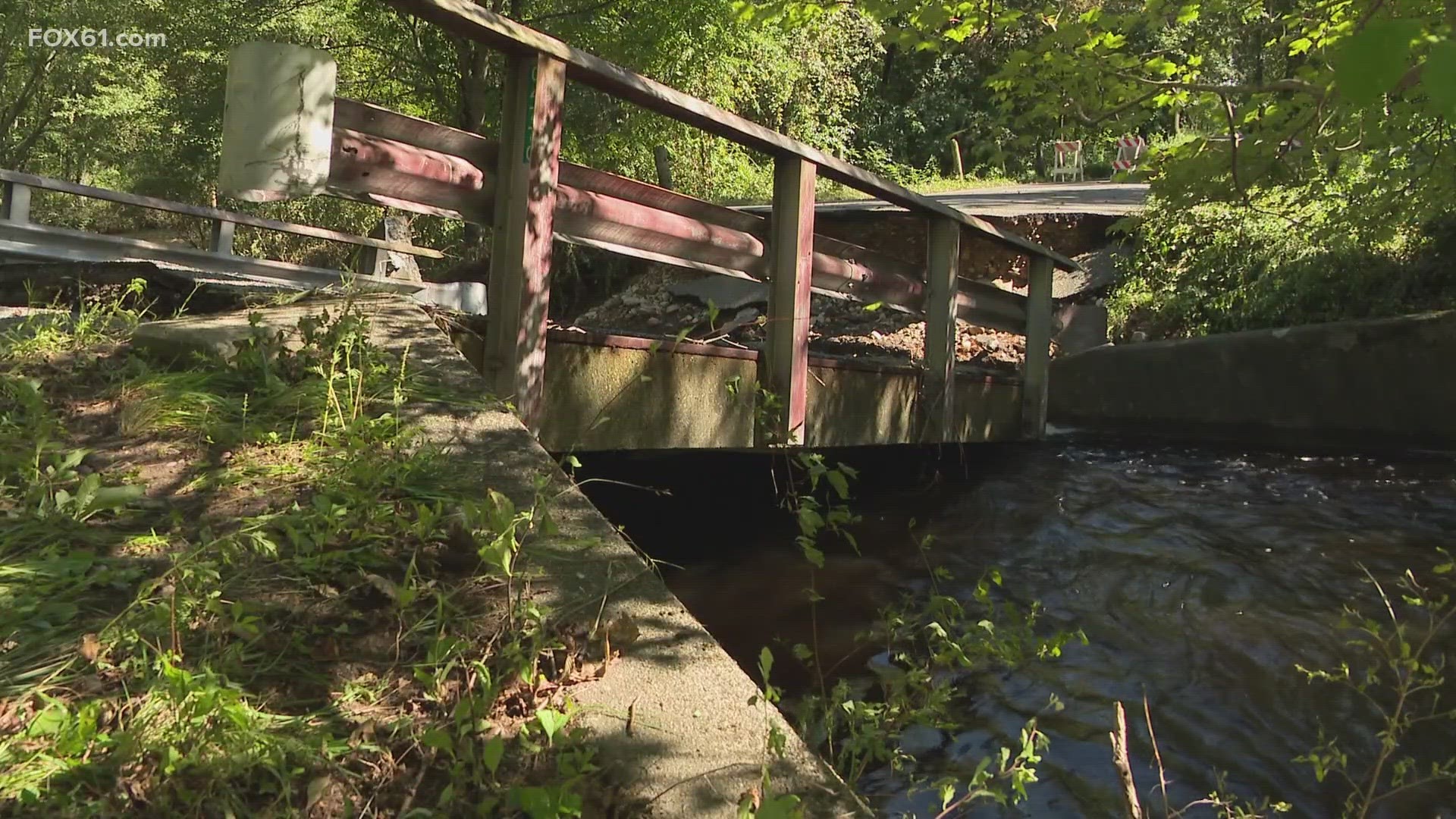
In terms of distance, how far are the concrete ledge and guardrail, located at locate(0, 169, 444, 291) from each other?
16.9ft

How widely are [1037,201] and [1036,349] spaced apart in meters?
8.89

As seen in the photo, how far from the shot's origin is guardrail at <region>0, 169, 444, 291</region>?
845 centimetres

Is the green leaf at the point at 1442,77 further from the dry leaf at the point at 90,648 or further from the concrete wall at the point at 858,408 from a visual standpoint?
the concrete wall at the point at 858,408

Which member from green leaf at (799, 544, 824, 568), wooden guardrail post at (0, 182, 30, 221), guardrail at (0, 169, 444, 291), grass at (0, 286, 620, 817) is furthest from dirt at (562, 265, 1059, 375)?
grass at (0, 286, 620, 817)

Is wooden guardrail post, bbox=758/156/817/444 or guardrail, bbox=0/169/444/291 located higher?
guardrail, bbox=0/169/444/291

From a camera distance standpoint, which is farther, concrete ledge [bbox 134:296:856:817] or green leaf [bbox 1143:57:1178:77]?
green leaf [bbox 1143:57:1178:77]

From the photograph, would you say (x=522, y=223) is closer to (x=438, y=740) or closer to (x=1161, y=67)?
(x=438, y=740)

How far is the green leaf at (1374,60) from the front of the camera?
121cm

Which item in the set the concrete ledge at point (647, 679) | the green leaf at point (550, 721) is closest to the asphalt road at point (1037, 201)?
the concrete ledge at point (647, 679)

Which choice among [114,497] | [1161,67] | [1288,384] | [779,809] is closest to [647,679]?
[779,809]

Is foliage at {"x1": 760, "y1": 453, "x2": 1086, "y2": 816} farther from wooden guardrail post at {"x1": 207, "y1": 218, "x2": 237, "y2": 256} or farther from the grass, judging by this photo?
wooden guardrail post at {"x1": 207, "y1": 218, "x2": 237, "y2": 256}

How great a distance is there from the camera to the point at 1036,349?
865 cm

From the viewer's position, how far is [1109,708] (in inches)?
143

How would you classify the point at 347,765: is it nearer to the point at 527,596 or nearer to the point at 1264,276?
the point at 527,596
